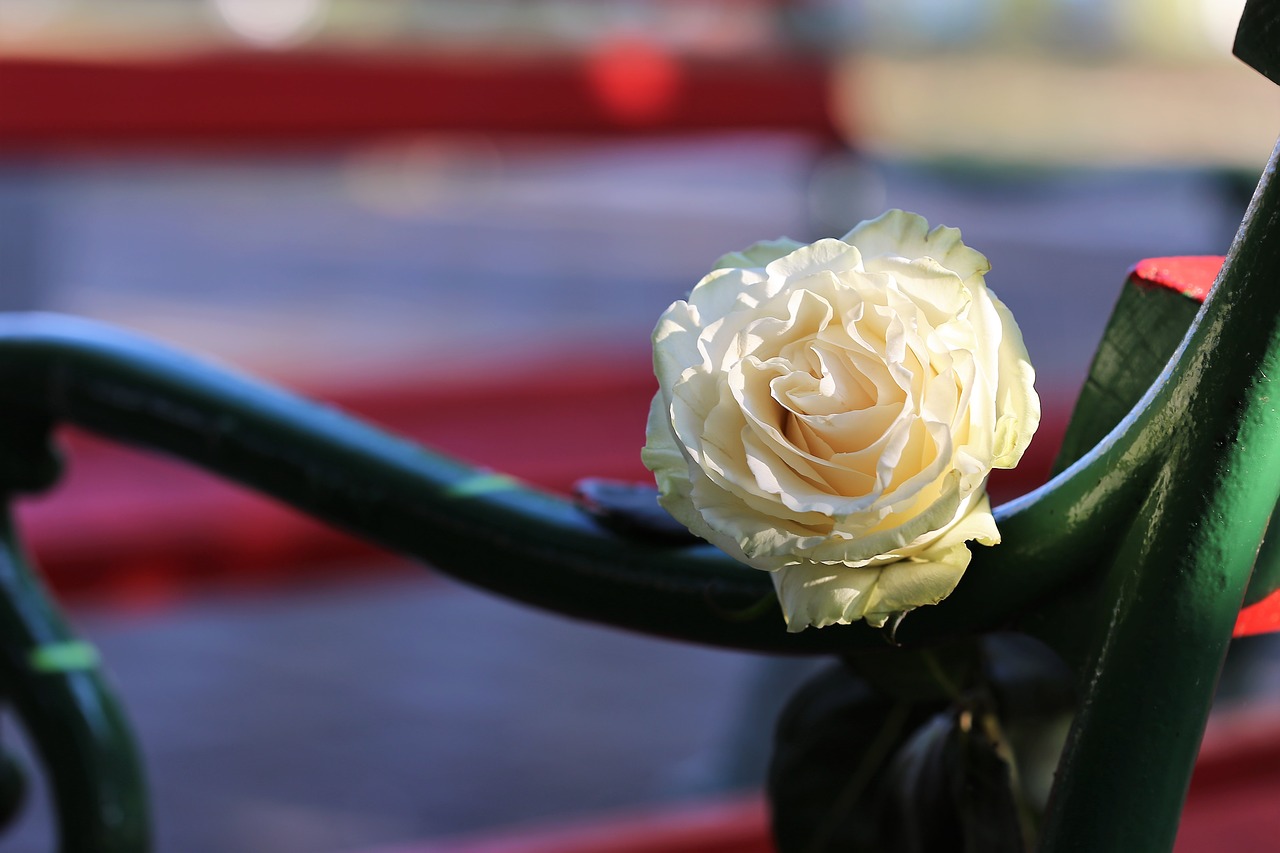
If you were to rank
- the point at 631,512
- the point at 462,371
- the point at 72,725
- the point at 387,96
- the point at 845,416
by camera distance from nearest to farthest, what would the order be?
the point at 845,416 < the point at 631,512 < the point at 72,725 < the point at 462,371 < the point at 387,96

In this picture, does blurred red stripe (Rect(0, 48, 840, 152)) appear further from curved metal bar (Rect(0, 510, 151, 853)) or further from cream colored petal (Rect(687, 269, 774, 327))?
cream colored petal (Rect(687, 269, 774, 327))

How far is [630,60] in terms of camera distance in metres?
2.91

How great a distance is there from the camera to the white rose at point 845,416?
14.4 inches

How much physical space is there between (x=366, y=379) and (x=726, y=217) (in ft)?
25.8

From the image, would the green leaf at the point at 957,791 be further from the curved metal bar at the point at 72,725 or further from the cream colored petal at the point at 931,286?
the curved metal bar at the point at 72,725

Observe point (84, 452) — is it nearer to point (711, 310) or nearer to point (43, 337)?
point (43, 337)

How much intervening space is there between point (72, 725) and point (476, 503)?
263 mm

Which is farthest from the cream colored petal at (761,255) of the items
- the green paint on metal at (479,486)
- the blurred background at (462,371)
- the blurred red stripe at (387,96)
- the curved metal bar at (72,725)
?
the blurred red stripe at (387,96)

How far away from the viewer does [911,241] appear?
1.33 ft

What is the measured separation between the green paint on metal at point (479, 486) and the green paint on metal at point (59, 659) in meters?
0.25

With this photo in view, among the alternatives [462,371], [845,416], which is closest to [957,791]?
[845,416]

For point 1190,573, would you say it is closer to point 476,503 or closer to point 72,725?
point 476,503

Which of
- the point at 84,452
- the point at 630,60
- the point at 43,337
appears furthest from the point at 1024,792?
the point at 630,60

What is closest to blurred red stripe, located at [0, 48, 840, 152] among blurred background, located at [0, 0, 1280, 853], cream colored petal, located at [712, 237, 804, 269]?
blurred background, located at [0, 0, 1280, 853]
